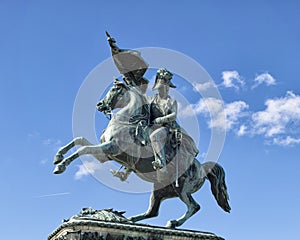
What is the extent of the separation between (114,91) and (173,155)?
213 cm

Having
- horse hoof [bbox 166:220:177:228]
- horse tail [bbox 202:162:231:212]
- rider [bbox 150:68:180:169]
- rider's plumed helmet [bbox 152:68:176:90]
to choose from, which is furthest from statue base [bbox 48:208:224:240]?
rider's plumed helmet [bbox 152:68:176:90]

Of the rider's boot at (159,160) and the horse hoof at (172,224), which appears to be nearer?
the rider's boot at (159,160)

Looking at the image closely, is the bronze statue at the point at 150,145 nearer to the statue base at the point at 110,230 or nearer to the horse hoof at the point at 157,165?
the horse hoof at the point at 157,165

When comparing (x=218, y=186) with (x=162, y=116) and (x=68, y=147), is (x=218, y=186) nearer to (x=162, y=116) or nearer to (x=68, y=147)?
(x=162, y=116)

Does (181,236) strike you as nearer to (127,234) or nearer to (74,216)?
(127,234)

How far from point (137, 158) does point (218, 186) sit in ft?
8.60

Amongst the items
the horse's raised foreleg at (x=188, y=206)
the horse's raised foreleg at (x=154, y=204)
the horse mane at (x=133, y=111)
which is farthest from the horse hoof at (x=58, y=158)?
the horse's raised foreleg at (x=188, y=206)

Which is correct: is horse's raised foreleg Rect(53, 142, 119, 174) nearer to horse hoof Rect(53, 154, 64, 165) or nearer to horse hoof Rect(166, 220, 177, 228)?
horse hoof Rect(53, 154, 64, 165)

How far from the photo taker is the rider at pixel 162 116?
15188mm

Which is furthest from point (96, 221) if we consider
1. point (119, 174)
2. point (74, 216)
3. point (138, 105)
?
point (138, 105)

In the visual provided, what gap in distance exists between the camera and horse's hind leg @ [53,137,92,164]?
1461 centimetres

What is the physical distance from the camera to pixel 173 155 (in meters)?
15.7

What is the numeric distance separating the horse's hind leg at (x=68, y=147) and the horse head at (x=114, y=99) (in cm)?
97

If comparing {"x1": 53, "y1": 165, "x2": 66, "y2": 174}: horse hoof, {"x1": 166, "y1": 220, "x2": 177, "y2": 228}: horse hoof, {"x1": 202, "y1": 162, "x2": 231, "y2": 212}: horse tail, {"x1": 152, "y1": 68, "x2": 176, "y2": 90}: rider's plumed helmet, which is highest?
{"x1": 152, "y1": 68, "x2": 176, "y2": 90}: rider's plumed helmet
